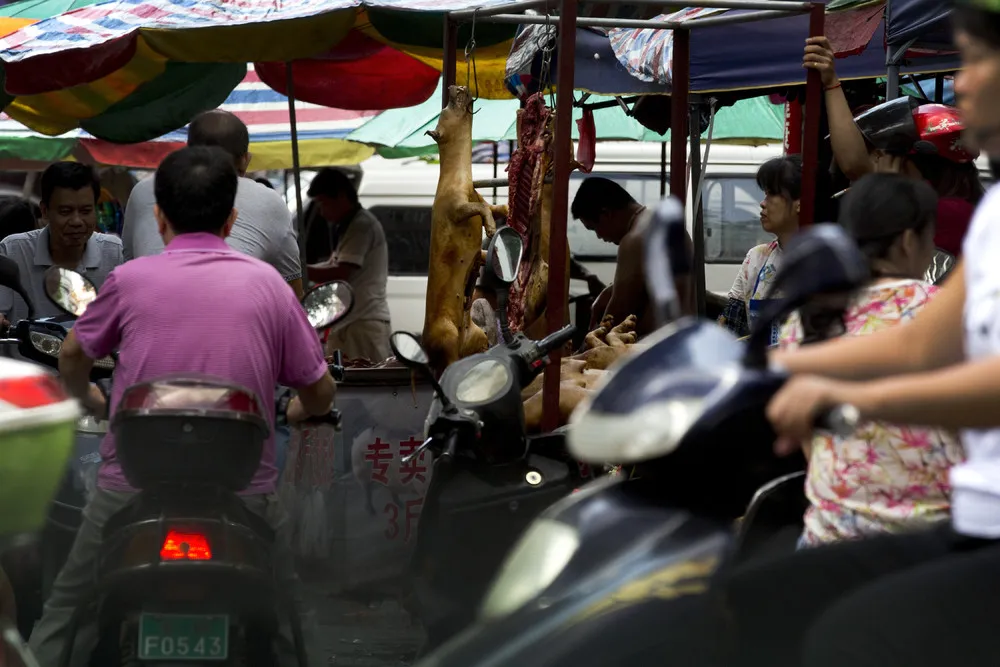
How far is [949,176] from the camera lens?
4367 millimetres

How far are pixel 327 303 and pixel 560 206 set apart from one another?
1.21m

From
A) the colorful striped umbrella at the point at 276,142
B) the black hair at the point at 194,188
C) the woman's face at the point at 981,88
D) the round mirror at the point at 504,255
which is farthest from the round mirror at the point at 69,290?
the colorful striped umbrella at the point at 276,142

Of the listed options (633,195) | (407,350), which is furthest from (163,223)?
(633,195)

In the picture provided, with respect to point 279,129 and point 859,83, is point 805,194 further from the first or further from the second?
point 279,129

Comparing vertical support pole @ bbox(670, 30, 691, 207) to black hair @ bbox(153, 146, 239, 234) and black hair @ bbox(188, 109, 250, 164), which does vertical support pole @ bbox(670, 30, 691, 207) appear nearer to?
black hair @ bbox(188, 109, 250, 164)

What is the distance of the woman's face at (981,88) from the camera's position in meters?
1.85

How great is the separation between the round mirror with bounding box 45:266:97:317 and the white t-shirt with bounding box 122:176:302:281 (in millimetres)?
647

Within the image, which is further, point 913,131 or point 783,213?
point 783,213

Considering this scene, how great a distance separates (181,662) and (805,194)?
8.69ft

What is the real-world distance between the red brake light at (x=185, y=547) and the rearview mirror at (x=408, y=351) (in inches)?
31.7

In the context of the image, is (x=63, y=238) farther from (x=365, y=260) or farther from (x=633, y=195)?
(x=633, y=195)

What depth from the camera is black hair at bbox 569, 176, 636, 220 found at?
6363 mm

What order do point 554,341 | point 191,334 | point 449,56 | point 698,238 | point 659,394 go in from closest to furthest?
1. point 659,394
2. point 191,334
3. point 554,341
4. point 449,56
5. point 698,238

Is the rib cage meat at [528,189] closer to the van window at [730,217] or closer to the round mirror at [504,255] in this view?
the round mirror at [504,255]
